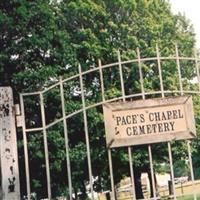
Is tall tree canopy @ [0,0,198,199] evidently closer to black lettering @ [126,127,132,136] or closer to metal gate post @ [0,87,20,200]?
metal gate post @ [0,87,20,200]

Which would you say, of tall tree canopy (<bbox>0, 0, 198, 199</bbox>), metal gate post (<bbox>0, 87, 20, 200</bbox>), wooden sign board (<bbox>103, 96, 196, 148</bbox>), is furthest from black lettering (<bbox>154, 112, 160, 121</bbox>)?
tall tree canopy (<bbox>0, 0, 198, 199</bbox>)

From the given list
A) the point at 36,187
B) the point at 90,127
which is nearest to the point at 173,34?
the point at 90,127

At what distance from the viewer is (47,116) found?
15.7 m

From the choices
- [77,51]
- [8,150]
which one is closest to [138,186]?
[77,51]

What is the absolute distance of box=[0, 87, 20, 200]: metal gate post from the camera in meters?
5.26

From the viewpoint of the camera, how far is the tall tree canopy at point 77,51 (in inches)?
606

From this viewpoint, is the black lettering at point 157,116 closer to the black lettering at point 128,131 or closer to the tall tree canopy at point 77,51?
the black lettering at point 128,131

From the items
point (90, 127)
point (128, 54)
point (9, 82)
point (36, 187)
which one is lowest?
point (36, 187)

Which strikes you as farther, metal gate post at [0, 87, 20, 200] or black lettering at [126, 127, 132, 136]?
black lettering at [126, 127, 132, 136]

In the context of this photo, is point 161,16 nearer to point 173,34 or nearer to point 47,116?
point 173,34

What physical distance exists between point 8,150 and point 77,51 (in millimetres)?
14087

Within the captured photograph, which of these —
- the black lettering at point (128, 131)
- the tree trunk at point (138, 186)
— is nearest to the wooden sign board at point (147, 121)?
the black lettering at point (128, 131)

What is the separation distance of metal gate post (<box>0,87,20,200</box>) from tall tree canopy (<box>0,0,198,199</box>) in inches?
382

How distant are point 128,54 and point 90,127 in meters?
3.83
